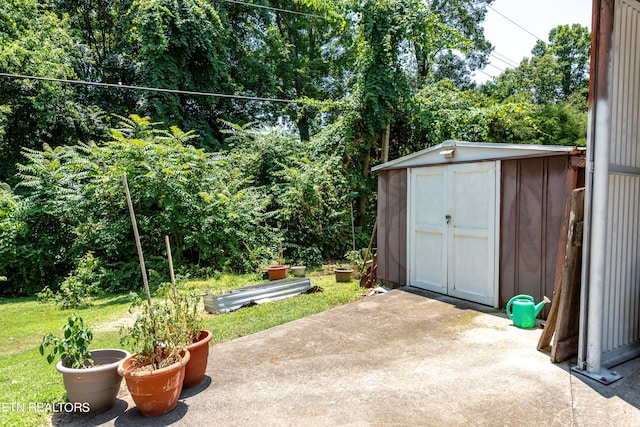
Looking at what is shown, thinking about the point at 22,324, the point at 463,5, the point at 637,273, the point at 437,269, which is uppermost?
the point at 463,5

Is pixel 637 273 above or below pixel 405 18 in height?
below

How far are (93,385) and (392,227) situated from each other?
451 cm

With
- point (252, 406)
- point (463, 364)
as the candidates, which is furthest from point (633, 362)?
point (252, 406)

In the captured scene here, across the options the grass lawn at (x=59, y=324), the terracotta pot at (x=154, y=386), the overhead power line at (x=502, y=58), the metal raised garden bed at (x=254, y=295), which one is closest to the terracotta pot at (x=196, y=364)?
the terracotta pot at (x=154, y=386)

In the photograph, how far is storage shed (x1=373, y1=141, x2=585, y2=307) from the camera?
13.3 feet

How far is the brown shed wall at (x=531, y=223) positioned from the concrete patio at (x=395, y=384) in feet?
1.67

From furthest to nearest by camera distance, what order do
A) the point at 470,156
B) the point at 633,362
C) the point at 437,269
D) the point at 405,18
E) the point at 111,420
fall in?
1. the point at 405,18
2. the point at 437,269
3. the point at 470,156
4. the point at 633,362
5. the point at 111,420

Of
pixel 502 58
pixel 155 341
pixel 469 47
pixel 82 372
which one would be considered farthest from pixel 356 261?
pixel 502 58

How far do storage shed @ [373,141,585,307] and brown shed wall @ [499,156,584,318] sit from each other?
0.01 meters

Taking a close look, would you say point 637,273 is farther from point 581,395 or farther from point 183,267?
point 183,267

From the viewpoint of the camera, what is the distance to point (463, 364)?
10.3 feet

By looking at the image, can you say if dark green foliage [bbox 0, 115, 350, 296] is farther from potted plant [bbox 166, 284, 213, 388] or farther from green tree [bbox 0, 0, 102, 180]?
potted plant [bbox 166, 284, 213, 388]

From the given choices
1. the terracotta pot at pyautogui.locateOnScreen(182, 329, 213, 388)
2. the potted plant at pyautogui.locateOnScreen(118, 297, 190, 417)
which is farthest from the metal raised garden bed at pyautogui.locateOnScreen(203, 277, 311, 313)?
the potted plant at pyautogui.locateOnScreen(118, 297, 190, 417)

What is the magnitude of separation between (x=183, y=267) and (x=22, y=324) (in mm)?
2794
